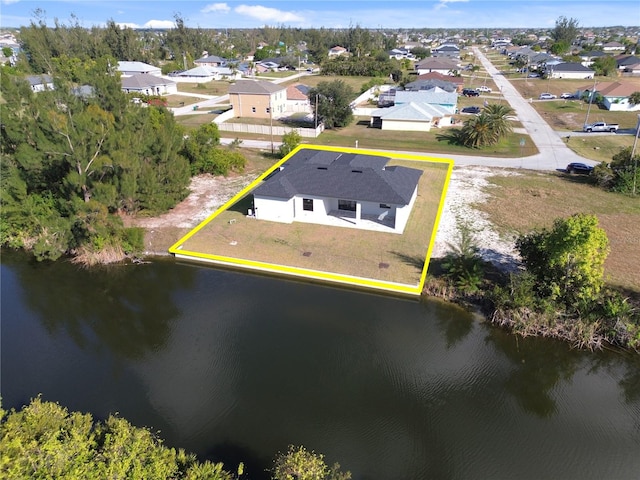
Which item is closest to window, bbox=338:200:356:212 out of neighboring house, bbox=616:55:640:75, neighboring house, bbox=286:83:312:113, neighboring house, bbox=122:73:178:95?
neighboring house, bbox=286:83:312:113

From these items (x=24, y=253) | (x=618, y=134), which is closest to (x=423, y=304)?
(x=24, y=253)

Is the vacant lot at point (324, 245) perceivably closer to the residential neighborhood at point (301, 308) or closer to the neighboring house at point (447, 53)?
the residential neighborhood at point (301, 308)

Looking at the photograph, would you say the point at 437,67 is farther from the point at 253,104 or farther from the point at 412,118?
the point at 253,104

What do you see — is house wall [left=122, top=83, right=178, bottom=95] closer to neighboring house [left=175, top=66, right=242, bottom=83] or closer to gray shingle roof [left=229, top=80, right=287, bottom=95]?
neighboring house [left=175, top=66, right=242, bottom=83]

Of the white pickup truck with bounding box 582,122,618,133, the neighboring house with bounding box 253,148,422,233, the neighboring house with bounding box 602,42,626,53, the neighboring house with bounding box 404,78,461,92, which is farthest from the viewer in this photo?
the neighboring house with bounding box 602,42,626,53

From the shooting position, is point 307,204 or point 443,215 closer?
point 307,204

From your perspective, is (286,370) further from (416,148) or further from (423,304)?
(416,148)

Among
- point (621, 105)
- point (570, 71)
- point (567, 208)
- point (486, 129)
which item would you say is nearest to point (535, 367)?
point (567, 208)
